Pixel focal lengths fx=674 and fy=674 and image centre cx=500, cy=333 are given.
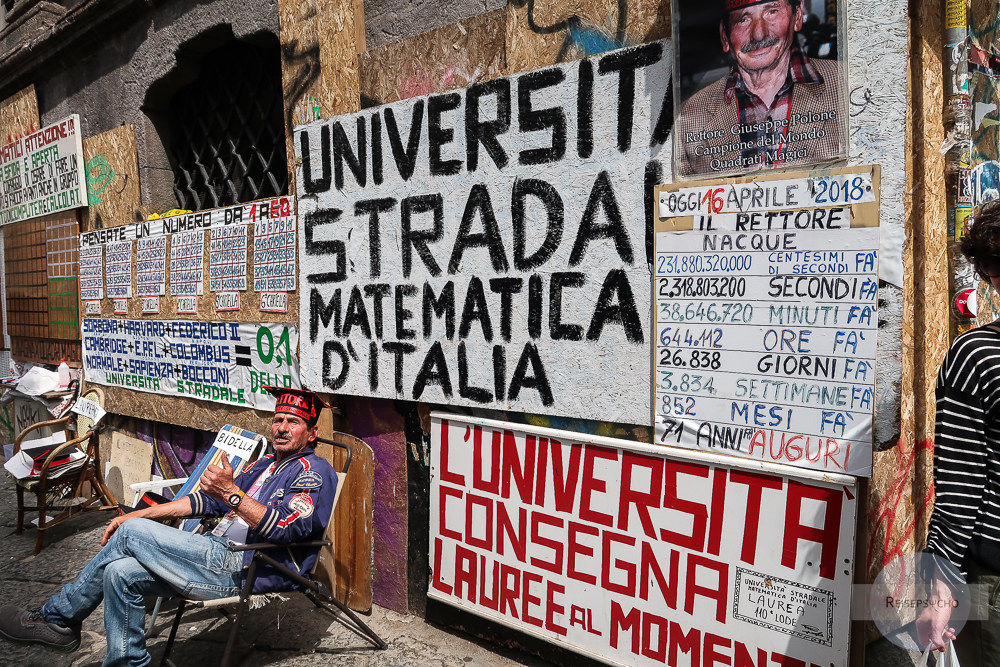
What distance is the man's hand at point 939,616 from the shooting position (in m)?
1.74

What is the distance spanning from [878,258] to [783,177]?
1.49 ft

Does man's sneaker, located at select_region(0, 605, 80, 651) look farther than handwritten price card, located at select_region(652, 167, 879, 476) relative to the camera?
Yes

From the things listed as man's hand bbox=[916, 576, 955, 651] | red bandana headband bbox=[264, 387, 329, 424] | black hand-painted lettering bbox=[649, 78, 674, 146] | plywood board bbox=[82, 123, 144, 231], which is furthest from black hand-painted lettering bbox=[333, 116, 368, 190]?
man's hand bbox=[916, 576, 955, 651]

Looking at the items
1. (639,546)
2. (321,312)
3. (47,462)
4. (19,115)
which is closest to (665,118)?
→ (639,546)

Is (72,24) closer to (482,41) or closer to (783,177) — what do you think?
(482,41)

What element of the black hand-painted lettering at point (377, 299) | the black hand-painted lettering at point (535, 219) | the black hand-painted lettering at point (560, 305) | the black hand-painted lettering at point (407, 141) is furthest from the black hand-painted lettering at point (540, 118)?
the black hand-painted lettering at point (377, 299)

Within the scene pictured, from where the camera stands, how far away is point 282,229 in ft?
14.9

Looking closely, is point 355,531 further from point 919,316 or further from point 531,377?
point 919,316

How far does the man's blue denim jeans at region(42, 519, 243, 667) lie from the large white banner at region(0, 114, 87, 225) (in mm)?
4629

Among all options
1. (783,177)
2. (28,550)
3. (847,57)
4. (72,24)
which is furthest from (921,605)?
(72,24)

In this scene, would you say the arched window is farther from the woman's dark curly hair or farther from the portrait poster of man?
the woman's dark curly hair

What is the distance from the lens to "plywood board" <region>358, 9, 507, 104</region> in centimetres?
344

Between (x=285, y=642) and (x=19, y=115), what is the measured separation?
7.07 meters

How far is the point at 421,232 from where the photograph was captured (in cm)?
370
